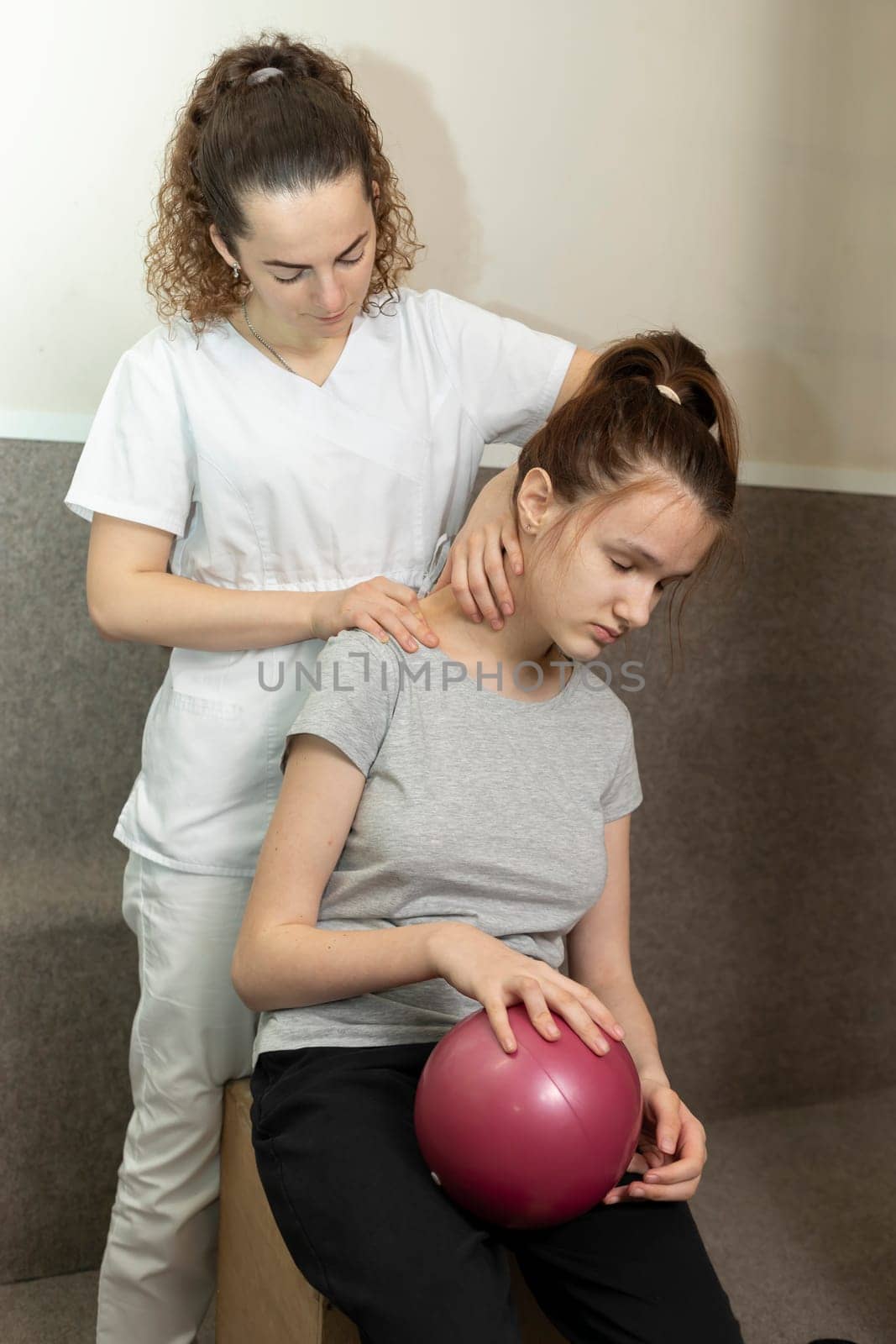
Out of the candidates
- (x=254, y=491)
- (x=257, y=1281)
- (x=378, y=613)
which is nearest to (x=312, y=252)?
(x=254, y=491)

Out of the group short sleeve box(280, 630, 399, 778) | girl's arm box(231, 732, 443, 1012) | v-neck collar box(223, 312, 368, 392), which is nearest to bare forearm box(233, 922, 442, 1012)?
girl's arm box(231, 732, 443, 1012)

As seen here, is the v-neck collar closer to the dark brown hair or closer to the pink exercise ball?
the dark brown hair

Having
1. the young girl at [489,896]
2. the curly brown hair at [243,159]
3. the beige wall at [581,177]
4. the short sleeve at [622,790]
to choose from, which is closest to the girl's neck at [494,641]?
the young girl at [489,896]

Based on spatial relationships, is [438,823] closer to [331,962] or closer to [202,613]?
[331,962]

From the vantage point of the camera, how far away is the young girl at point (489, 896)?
1036mm

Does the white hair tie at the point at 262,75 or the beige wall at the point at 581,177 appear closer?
the white hair tie at the point at 262,75

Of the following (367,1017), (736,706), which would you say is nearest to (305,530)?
(367,1017)

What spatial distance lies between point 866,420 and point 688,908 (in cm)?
94

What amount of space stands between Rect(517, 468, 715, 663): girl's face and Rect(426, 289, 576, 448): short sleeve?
31 cm

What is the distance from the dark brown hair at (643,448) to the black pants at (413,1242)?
0.57 meters

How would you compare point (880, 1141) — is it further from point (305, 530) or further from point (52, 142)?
point (52, 142)

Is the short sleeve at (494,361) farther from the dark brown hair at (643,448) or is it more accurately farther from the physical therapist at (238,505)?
the dark brown hair at (643,448)

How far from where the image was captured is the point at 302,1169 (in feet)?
3.51

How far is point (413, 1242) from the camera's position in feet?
3.31
